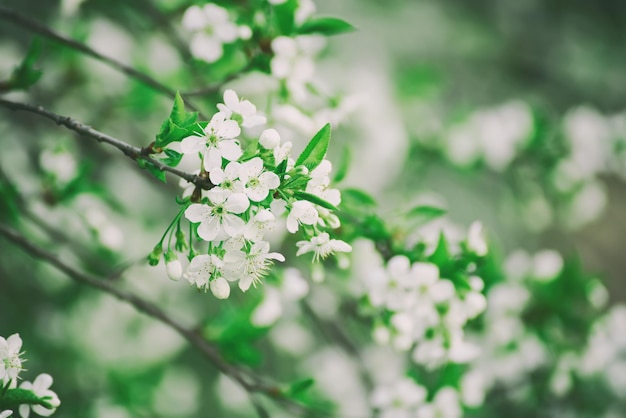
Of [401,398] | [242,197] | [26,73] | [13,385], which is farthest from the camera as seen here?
[401,398]

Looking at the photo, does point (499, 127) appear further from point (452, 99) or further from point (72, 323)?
point (72, 323)

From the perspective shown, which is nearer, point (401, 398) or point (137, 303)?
point (137, 303)

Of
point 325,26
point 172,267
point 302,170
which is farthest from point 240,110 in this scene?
point 325,26

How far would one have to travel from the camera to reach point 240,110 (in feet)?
2.28

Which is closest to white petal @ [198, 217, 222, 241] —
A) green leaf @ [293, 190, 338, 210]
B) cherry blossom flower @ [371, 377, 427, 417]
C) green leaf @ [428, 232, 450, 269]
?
green leaf @ [293, 190, 338, 210]

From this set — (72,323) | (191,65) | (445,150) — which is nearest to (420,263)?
(191,65)

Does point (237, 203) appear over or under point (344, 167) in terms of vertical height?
under

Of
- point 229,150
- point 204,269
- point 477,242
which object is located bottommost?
point 204,269

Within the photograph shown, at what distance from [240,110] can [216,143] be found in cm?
8

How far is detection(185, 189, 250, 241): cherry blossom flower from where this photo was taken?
62cm

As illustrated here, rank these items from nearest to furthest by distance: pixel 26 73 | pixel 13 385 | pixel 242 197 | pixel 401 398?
1. pixel 242 197
2. pixel 13 385
3. pixel 26 73
4. pixel 401 398

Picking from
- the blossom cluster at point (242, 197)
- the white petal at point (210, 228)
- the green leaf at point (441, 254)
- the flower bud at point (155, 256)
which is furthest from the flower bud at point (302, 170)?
the green leaf at point (441, 254)

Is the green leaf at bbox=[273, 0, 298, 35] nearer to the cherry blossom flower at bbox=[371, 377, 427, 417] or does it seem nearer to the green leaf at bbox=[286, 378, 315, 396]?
the green leaf at bbox=[286, 378, 315, 396]

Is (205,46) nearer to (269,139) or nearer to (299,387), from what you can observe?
(269,139)
